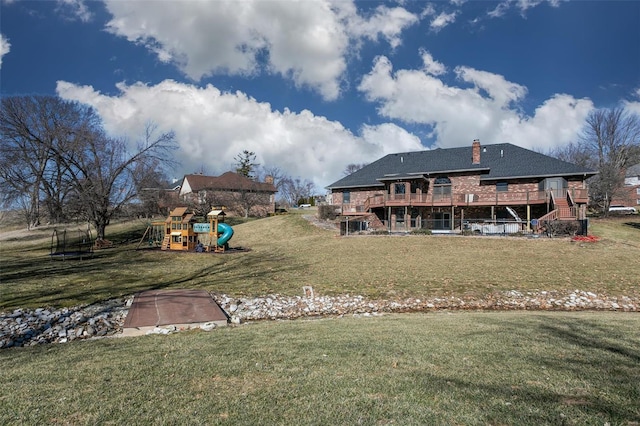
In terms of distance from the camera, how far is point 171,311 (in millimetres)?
9828

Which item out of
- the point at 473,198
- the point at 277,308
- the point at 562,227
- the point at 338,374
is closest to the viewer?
the point at 338,374

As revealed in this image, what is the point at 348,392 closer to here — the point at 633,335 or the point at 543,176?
the point at 633,335

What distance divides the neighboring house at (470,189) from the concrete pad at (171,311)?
23425 millimetres

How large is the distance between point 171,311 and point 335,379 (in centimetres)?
686

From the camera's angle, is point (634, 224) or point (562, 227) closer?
point (562, 227)

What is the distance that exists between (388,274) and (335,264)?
3.28m

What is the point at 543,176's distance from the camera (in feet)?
102

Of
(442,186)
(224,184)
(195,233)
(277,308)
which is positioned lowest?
Answer: (277,308)

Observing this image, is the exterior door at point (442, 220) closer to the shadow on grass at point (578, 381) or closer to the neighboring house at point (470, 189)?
the neighboring house at point (470, 189)

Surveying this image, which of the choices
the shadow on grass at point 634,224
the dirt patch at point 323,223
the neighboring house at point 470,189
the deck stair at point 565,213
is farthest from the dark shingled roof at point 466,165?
the shadow on grass at point 634,224

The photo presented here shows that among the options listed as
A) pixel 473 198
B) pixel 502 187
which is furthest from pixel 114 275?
pixel 502 187

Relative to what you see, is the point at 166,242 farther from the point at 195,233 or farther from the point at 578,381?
the point at 578,381

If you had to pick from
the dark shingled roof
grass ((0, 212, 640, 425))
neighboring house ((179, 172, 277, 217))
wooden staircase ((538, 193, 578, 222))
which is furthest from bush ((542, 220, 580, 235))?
neighboring house ((179, 172, 277, 217))

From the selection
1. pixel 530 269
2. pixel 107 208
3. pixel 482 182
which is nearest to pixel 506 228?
pixel 482 182
